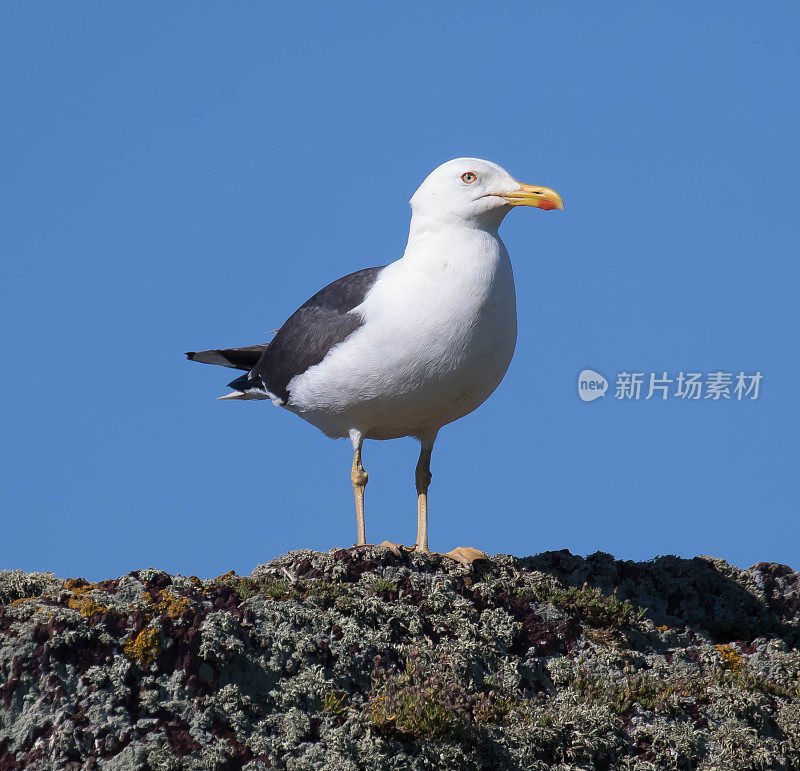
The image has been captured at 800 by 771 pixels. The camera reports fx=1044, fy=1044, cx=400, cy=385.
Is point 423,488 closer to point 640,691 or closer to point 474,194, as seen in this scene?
point 474,194

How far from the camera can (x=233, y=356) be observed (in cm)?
1156

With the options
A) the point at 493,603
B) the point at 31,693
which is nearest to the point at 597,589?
the point at 493,603

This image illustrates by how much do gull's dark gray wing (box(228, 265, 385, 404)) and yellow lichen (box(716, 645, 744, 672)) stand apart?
390 centimetres

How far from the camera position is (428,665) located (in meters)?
6.71

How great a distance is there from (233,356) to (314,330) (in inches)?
98.2

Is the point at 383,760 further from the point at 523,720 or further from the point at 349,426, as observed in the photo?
the point at 349,426

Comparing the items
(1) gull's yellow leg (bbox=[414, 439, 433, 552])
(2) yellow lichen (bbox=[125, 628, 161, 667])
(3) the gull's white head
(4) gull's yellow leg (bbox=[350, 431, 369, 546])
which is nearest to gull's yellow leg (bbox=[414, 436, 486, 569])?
(1) gull's yellow leg (bbox=[414, 439, 433, 552])

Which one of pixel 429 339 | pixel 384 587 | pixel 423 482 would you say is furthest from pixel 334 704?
pixel 423 482

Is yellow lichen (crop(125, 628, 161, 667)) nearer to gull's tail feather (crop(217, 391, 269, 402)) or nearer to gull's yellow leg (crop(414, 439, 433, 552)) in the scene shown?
gull's yellow leg (crop(414, 439, 433, 552))

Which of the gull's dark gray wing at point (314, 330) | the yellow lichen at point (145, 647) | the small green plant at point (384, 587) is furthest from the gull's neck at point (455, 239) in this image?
the yellow lichen at point (145, 647)

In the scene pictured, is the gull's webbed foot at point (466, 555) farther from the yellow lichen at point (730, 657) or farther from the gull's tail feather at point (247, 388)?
the gull's tail feather at point (247, 388)

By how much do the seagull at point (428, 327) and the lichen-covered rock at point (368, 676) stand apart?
90 cm

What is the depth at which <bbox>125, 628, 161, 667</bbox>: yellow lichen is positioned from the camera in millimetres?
6293

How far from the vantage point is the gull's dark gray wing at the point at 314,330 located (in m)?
9.05
